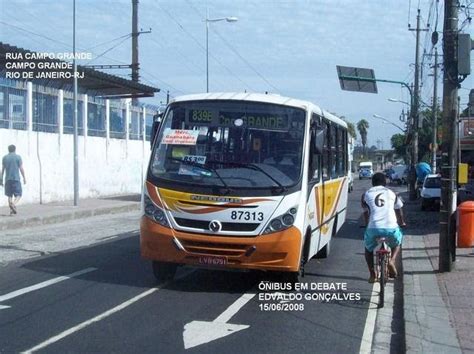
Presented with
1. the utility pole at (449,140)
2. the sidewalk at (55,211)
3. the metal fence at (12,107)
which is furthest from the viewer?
the metal fence at (12,107)

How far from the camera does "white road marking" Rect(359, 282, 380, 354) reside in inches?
263

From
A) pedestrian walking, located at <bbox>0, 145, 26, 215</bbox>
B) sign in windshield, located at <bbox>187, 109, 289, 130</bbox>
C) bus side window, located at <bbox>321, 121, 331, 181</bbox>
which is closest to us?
sign in windshield, located at <bbox>187, 109, 289, 130</bbox>

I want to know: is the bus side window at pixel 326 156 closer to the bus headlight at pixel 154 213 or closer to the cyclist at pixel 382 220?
the cyclist at pixel 382 220

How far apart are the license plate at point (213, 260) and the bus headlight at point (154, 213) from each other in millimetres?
644

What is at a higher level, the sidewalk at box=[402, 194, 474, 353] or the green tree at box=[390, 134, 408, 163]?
the green tree at box=[390, 134, 408, 163]

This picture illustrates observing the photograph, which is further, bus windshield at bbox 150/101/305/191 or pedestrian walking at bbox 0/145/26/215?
pedestrian walking at bbox 0/145/26/215

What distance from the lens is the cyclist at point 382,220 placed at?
8664mm

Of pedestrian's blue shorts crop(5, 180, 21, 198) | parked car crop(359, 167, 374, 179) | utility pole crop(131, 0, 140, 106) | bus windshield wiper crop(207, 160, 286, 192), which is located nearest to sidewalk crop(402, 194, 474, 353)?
bus windshield wiper crop(207, 160, 286, 192)

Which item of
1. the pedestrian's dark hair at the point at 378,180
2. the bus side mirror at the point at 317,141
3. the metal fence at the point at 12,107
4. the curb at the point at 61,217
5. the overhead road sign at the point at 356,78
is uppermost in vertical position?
the overhead road sign at the point at 356,78

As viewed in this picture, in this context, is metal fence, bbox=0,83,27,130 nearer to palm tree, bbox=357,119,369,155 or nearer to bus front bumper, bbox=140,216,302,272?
bus front bumper, bbox=140,216,302,272

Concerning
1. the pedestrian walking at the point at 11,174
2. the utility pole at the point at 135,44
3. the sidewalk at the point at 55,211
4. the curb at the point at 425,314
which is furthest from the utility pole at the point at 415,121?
the curb at the point at 425,314

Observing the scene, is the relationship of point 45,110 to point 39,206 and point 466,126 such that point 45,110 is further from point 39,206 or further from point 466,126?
point 466,126

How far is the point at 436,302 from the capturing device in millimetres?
8336

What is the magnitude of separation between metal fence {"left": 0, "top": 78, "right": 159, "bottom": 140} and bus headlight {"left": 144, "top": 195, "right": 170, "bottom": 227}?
567 inches
